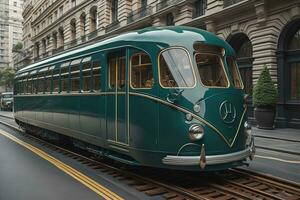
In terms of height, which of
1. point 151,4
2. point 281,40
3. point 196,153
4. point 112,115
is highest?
point 151,4

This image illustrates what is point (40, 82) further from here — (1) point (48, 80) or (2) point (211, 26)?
(2) point (211, 26)

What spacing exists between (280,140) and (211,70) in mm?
9967

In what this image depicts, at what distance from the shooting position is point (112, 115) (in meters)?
9.51

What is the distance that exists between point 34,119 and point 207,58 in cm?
1039

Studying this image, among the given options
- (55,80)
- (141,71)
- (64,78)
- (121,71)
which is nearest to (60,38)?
(55,80)

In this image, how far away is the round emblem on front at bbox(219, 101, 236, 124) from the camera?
812 cm

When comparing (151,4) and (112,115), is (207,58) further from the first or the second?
(151,4)

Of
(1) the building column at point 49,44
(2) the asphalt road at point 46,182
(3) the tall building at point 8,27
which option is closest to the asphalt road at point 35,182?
(2) the asphalt road at point 46,182

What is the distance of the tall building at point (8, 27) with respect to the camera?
5482 inches

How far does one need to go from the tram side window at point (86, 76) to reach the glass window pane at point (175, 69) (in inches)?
118

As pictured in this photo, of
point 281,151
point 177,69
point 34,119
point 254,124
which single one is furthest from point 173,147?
point 254,124

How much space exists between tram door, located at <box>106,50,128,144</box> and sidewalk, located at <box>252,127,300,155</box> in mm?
6858

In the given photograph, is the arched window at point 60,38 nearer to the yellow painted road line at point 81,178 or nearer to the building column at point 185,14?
the building column at point 185,14

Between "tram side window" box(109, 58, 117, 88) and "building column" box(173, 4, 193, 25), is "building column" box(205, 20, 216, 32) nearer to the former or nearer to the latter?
"building column" box(173, 4, 193, 25)
